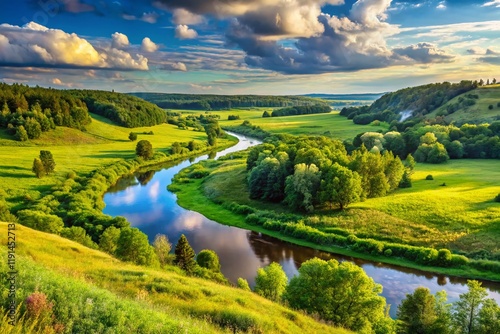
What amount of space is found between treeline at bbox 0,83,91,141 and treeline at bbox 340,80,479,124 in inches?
4617

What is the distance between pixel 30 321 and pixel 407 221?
159ft

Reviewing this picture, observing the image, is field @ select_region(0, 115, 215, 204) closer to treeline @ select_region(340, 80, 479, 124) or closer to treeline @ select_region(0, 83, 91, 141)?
treeline @ select_region(0, 83, 91, 141)

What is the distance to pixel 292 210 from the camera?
2272 inches

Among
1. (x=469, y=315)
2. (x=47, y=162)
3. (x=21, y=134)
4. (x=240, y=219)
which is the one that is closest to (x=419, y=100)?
(x=240, y=219)

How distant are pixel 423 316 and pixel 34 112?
106251mm

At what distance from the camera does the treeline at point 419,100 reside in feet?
520

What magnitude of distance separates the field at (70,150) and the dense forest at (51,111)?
2660 mm

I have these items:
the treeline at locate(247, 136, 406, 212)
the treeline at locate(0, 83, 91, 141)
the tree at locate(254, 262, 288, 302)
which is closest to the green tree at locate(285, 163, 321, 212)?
the treeline at locate(247, 136, 406, 212)

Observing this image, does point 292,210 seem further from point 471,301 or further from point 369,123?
point 369,123

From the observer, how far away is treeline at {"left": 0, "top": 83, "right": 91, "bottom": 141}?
3772 inches

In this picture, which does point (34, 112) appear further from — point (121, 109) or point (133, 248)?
point (133, 248)

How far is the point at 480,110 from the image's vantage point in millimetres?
134875

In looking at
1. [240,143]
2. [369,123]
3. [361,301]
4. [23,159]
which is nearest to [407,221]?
[361,301]

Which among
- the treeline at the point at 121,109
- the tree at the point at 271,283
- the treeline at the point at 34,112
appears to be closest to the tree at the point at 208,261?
the tree at the point at 271,283
